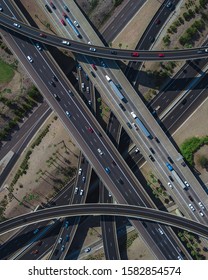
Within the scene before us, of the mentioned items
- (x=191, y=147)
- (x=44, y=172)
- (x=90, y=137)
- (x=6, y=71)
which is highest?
(x=6, y=71)

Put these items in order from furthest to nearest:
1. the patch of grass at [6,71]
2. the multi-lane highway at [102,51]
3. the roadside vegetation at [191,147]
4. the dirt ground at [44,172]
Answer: the patch of grass at [6,71] → the dirt ground at [44,172] → the roadside vegetation at [191,147] → the multi-lane highway at [102,51]

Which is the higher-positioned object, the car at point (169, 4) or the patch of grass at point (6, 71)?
the patch of grass at point (6, 71)

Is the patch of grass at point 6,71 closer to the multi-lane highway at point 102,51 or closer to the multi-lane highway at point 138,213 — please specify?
the multi-lane highway at point 102,51

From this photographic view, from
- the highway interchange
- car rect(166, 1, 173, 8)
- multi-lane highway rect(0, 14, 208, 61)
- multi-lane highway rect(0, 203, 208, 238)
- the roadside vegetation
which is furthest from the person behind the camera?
car rect(166, 1, 173, 8)

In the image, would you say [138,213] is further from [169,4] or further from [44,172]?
[169,4]

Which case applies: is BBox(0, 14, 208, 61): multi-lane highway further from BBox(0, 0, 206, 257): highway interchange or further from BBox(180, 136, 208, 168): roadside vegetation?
BBox(180, 136, 208, 168): roadside vegetation

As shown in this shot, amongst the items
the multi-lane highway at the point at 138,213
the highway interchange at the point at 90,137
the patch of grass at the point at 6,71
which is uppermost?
the patch of grass at the point at 6,71

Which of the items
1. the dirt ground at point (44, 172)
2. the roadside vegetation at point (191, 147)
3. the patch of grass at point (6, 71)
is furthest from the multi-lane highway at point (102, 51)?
the roadside vegetation at point (191, 147)

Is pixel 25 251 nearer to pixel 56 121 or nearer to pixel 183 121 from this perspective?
pixel 56 121

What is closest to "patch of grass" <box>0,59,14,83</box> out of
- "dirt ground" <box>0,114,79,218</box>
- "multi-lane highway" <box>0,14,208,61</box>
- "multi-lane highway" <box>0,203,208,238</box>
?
"multi-lane highway" <box>0,14,208,61</box>

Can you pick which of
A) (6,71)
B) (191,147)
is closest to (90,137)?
(191,147)

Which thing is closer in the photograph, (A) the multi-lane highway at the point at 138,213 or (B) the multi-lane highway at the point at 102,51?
(B) the multi-lane highway at the point at 102,51

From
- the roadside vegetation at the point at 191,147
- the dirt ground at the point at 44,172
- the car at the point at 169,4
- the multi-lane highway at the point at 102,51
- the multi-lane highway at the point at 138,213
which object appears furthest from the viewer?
the car at the point at 169,4
